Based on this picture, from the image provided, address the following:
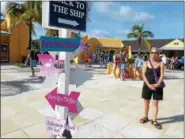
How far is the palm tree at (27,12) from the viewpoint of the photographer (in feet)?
59.9

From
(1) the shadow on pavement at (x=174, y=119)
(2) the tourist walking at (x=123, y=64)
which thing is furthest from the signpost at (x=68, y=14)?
(2) the tourist walking at (x=123, y=64)

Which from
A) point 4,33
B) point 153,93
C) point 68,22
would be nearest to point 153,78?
point 153,93

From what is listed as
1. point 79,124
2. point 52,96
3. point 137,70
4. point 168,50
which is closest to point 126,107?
point 79,124

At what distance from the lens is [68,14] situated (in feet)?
7.82

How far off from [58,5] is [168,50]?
112 feet

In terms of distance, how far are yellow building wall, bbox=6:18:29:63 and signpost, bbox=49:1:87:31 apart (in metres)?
21.9

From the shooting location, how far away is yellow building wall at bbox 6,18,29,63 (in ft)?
76.4

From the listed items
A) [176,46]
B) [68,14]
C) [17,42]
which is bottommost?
[68,14]

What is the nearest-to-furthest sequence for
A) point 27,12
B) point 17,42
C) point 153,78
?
1. point 153,78
2. point 27,12
3. point 17,42

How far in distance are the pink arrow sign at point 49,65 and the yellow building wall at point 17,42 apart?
71.5 ft

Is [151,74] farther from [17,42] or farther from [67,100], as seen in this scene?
[17,42]

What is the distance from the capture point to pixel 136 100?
7340 millimetres

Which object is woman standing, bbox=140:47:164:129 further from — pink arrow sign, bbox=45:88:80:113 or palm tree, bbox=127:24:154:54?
palm tree, bbox=127:24:154:54

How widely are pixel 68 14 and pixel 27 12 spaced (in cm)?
1713
